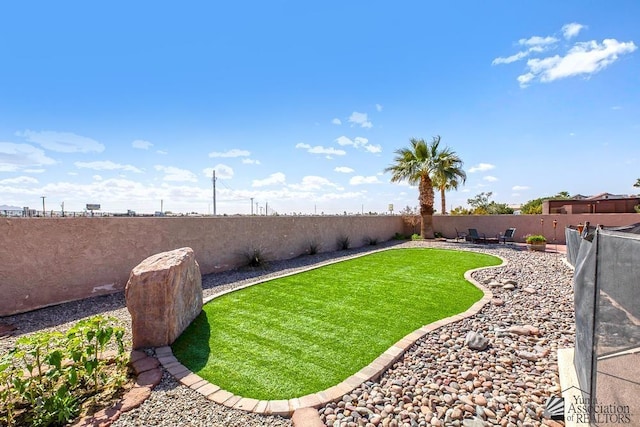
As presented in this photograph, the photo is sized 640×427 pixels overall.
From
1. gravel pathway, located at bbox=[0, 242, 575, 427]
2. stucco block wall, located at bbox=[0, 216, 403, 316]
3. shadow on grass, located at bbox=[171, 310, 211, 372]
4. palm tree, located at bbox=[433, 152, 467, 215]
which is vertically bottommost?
gravel pathway, located at bbox=[0, 242, 575, 427]

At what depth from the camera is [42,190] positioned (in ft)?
52.0

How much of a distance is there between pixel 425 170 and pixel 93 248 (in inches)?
606

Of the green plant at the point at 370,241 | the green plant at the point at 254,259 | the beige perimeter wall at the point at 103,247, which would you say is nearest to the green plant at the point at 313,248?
the beige perimeter wall at the point at 103,247

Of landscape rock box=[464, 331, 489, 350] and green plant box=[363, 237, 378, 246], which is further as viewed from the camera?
green plant box=[363, 237, 378, 246]

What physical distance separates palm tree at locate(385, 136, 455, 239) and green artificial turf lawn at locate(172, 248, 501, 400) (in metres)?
9.07

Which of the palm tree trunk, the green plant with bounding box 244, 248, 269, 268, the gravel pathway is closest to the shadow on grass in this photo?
the gravel pathway

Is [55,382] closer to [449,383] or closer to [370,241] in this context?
[449,383]

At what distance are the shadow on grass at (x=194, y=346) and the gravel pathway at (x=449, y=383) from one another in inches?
15.4

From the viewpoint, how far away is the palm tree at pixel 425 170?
643 inches

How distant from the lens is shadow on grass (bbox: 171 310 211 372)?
11.3ft

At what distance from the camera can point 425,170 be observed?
16.3 metres

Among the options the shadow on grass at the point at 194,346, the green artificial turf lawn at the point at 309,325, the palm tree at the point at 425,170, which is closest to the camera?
the green artificial turf lawn at the point at 309,325

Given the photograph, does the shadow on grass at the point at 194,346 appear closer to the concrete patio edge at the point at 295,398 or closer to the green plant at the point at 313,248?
the concrete patio edge at the point at 295,398

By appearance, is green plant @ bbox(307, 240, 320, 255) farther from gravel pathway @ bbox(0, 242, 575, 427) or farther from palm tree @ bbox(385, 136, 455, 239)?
palm tree @ bbox(385, 136, 455, 239)
